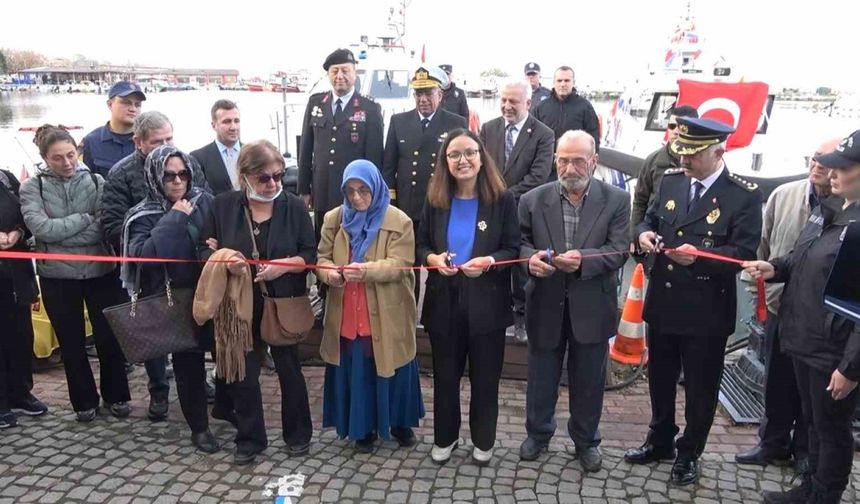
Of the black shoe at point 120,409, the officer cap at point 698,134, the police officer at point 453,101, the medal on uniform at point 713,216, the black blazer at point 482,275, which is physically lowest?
the black shoe at point 120,409

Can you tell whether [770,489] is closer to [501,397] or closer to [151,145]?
[501,397]

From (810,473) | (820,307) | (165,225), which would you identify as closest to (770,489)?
(810,473)

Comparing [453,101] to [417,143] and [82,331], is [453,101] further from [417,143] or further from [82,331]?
[82,331]

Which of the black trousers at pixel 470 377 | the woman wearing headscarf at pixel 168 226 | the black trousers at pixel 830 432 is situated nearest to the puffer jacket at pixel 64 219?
the woman wearing headscarf at pixel 168 226

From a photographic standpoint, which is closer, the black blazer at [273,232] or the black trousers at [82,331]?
→ the black blazer at [273,232]

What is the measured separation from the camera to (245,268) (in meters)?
3.15

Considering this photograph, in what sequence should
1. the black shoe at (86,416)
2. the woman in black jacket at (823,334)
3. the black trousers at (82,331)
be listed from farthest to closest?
the black shoe at (86,416) < the black trousers at (82,331) < the woman in black jacket at (823,334)

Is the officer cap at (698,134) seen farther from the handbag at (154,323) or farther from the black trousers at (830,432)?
the handbag at (154,323)

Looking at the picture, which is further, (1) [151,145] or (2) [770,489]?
(1) [151,145]

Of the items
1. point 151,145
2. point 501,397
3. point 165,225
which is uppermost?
point 151,145

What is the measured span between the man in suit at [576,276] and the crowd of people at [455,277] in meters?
0.01

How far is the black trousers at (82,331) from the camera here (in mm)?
3760

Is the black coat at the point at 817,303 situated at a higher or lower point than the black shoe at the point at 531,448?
higher

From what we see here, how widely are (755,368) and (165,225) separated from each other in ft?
14.1
